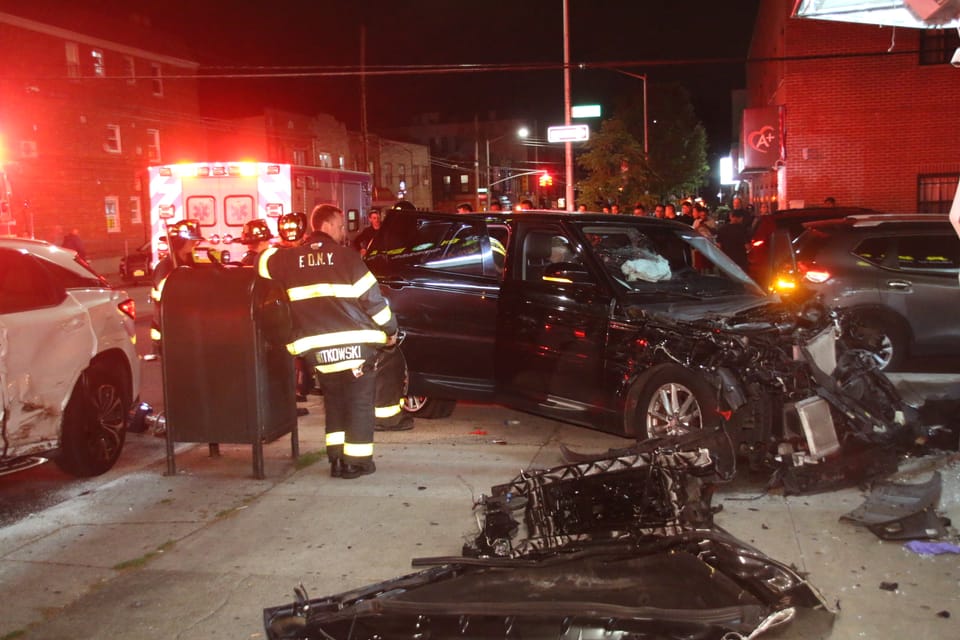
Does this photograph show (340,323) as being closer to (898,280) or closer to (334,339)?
(334,339)

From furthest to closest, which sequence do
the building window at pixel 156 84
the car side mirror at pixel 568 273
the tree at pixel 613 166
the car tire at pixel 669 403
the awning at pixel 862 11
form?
the building window at pixel 156 84 < the tree at pixel 613 166 < the car side mirror at pixel 568 273 < the car tire at pixel 669 403 < the awning at pixel 862 11

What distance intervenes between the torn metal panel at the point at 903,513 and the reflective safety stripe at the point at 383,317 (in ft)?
10.3

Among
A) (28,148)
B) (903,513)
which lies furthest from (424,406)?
(28,148)

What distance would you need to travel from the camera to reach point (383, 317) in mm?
5957

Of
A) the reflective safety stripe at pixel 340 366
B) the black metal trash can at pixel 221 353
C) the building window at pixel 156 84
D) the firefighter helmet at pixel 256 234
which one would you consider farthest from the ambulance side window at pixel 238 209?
the building window at pixel 156 84

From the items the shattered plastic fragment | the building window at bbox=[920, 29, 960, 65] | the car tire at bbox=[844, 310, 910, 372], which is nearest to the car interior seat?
the shattered plastic fragment

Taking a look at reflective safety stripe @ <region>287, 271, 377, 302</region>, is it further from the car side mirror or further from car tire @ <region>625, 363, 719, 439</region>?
car tire @ <region>625, 363, 719, 439</region>

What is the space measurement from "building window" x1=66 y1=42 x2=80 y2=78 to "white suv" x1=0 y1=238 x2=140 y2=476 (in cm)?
3258

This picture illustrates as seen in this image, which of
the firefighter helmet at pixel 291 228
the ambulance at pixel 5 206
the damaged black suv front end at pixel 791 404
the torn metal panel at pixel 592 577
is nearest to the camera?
the torn metal panel at pixel 592 577

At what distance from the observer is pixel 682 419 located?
19.4 feet

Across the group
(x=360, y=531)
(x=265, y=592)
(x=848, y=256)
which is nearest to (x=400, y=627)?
(x=265, y=592)

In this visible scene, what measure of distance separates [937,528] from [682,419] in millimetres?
1715

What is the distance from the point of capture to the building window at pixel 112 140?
36.6m

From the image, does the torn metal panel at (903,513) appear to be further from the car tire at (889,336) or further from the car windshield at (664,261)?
the car tire at (889,336)
